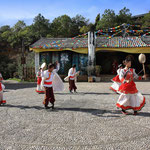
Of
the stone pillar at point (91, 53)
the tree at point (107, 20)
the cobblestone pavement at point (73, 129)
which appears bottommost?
the cobblestone pavement at point (73, 129)

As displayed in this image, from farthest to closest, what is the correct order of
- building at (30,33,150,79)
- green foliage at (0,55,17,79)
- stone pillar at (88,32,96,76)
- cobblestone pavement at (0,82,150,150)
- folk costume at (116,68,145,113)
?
1. green foliage at (0,55,17,79)
2. building at (30,33,150,79)
3. stone pillar at (88,32,96,76)
4. folk costume at (116,68,145,113)
5. cobblestone pavement at (0,82,150,150)

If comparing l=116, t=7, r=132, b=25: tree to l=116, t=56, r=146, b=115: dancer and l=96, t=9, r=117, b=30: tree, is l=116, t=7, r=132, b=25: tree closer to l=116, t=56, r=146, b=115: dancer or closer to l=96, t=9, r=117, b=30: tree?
l=96, t=9, r=117, b=30: tree

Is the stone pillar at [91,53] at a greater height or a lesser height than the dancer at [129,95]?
greater

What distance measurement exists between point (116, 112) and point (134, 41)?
13.0 meters

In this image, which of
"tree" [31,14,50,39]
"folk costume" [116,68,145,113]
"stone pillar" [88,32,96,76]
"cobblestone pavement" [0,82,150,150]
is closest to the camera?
"cobblestone pavement" [0,82,150,150]

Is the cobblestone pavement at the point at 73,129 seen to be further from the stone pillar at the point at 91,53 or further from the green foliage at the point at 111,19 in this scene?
the green foliage at the point at 111,19

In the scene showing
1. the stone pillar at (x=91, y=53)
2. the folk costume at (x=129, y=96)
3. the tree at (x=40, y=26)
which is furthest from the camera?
the tree at (x=40, y=26)

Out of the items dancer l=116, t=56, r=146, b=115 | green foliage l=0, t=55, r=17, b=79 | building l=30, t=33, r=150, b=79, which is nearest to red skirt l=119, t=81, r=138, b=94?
dancer l=116, t=56, r=146, b=115

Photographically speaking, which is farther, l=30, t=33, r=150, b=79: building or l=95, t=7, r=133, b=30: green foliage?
l=95, t=7, r=133, b=30: green foliage

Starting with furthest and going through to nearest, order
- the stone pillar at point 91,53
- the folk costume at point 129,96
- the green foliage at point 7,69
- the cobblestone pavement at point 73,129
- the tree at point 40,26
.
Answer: the tree at point 40,26 < the green foliage at point 7,69 < the stone pillar at point 91,53 < the folk costume at point 129,96 < the cobblestone pavement at point 73,129

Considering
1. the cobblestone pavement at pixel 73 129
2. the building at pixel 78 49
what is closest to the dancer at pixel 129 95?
the cobblestone pavement at pixel 73 129

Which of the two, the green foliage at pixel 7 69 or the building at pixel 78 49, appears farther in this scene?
the green foliage at pixel 7 69

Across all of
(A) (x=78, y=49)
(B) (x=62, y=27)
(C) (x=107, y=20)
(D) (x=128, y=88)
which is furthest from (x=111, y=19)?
(D) (x=128, y=88)

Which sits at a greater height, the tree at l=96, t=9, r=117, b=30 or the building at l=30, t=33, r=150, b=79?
the tree at l=96, t=9, r=117, b=30
